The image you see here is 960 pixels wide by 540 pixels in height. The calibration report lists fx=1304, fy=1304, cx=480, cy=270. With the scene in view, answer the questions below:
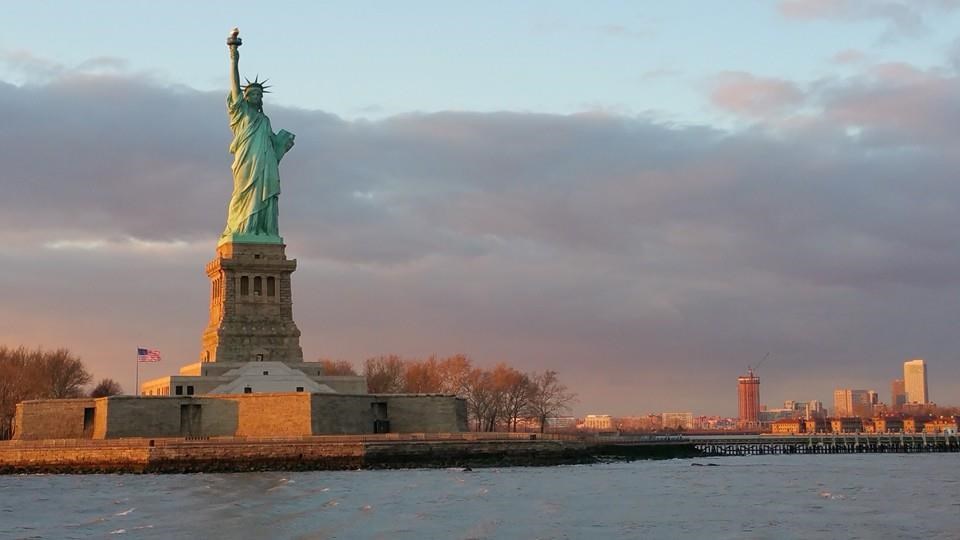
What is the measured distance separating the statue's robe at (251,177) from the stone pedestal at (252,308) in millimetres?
1792

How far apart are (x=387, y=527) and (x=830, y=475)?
43.5 m

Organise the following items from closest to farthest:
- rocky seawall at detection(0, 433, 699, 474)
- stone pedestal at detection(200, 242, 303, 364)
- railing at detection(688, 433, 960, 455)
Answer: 1. rocky seawall at detection(0, 433, 699, 474)
2. stone pedestal at detection(200, 242, 303, 364)
3. railing at detection(688, 433, 960, 455)

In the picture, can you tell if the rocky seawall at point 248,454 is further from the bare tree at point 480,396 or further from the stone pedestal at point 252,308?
the bare tree at point 480,396

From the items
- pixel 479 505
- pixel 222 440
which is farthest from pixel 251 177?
pixel 479 505

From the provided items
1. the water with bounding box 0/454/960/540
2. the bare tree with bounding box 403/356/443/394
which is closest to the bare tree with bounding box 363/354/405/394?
the bare tree with bounding box 403/356/443/394

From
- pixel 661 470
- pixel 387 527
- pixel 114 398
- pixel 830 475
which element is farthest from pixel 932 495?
pixel 114 398

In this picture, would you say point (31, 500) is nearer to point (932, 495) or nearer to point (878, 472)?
point (932, 495)

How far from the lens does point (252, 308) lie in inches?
3632

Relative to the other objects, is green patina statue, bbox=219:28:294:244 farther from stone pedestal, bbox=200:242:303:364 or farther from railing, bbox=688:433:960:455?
railing, bbox=688:433:960:455

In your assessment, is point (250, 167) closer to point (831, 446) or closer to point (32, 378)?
point (32, 378)

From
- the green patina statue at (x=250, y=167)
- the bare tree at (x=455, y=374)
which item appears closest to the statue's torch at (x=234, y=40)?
the green patina statue at (x=250, y=167)

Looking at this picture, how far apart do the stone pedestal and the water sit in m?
18.3

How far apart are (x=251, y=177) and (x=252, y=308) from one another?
965 centimetres

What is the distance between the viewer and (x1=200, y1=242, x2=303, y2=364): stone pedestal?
91.0 m
